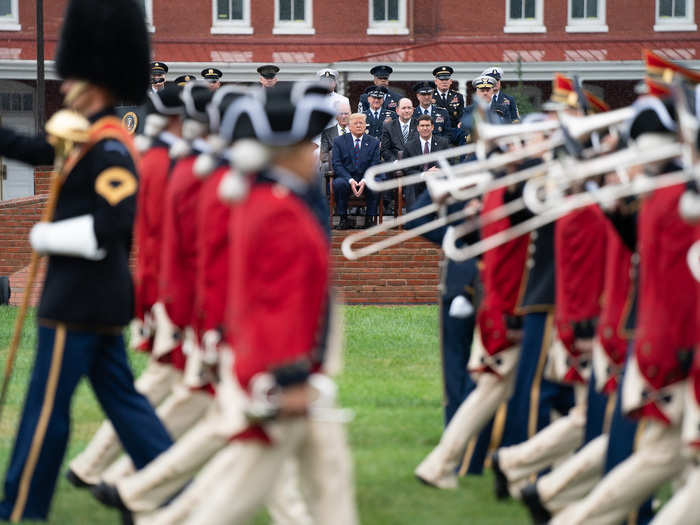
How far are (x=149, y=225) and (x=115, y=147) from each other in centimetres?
76

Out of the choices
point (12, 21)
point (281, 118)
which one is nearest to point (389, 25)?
point (12, 21)

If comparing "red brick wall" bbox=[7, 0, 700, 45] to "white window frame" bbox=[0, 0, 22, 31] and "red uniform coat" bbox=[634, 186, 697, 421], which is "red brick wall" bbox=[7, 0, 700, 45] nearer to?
"white window frame" bbox=[0, 0, 22, 31]

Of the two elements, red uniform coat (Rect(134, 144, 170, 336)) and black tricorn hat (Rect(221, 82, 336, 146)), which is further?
red uniform coat (Rect(134, 144, 170, 336))

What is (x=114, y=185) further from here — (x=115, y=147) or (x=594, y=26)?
(x=594, y=26)

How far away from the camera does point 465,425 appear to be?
8031 millimetres

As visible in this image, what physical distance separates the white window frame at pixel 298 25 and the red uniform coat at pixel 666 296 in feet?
102

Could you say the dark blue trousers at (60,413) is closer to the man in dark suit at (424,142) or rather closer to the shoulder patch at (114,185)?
the shoulder patch at (114,185)

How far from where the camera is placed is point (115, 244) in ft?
22.7

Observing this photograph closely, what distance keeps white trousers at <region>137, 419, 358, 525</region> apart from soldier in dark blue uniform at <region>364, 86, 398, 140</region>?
48.1 ft

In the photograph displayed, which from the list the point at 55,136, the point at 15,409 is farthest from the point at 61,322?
the point at 15,409

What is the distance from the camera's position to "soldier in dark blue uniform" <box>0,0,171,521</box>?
6770 mm

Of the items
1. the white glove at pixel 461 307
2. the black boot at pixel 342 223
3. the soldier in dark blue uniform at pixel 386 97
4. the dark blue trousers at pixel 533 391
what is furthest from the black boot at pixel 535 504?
the soldier in dark blue uniform at pixel 386 97

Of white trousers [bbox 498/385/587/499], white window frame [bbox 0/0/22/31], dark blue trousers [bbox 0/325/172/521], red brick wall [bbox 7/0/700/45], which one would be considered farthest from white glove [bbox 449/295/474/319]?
white window frame [bbox 0/0/22/31]

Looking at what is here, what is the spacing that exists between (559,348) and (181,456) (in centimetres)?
211
